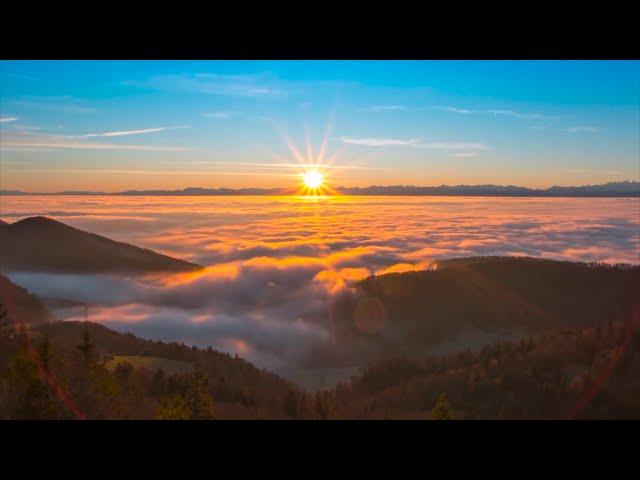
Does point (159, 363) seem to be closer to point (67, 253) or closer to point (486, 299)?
point (486, 299)

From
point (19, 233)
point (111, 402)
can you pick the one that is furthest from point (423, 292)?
point (19, 233)

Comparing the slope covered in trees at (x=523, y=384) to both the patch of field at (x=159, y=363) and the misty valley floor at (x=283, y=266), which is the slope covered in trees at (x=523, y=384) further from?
the misty valley floor at (x=283, y=266)

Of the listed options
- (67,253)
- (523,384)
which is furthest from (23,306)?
(523,384)

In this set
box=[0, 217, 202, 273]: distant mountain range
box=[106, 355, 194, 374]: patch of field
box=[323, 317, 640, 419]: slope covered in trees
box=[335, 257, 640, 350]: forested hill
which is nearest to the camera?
box=[323, 317, 640, 419]: slope covered in trees

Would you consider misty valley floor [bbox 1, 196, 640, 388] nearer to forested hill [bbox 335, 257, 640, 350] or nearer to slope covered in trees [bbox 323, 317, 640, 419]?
forested hill [bbox 335, 257, 640, 350]

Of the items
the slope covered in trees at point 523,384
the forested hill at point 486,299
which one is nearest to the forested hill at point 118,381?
the slope covered in trees at point 523,384

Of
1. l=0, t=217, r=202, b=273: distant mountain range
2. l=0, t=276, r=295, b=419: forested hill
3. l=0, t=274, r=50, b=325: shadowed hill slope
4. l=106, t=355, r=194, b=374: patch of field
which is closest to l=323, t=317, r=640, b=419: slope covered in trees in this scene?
l=0, t=276, r=295, b=419: forested hill

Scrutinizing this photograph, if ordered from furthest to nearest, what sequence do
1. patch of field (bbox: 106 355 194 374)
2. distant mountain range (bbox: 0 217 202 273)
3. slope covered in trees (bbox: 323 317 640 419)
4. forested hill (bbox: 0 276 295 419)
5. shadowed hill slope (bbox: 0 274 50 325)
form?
distant mountain range (bbox: 0 217 202 273) < shadowed hill slope (bbox: 0 274 50 325) < patch of field (bbox: 106 355 194 374) < slope covered in trees (bbox: 323 317 640 419) < forested hill (bbox: 0 276 295 419)
